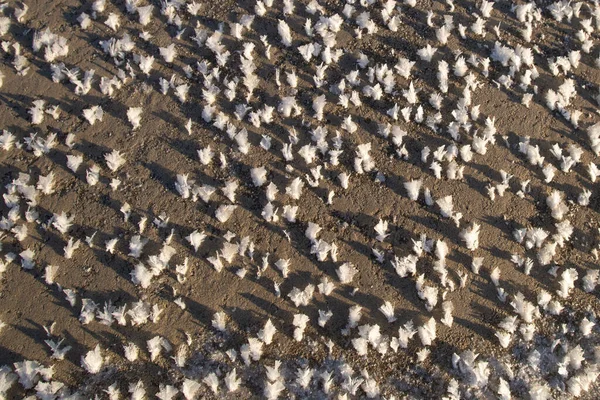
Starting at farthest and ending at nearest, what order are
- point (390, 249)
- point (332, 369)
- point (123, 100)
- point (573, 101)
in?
1. point (123, 100)
2. point (573, 101)
3. point (390, 249)
4. point (332, 369)

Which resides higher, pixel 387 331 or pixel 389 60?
pixel 389 60

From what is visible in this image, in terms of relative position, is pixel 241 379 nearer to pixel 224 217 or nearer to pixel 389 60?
pixel 224 217

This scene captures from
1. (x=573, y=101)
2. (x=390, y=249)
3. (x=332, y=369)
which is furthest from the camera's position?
(x=573, y=101)

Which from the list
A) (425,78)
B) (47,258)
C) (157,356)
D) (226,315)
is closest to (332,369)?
(226,315)

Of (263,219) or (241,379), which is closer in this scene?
(241,379)

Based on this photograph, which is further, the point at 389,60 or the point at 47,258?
the point at 389,60

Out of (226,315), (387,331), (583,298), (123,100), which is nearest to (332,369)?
(387,331)

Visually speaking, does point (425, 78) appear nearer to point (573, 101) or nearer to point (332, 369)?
point (573, 101)

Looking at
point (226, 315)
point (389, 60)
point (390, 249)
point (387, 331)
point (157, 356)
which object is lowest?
point (157, 356)

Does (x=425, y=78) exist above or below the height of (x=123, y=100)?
above
